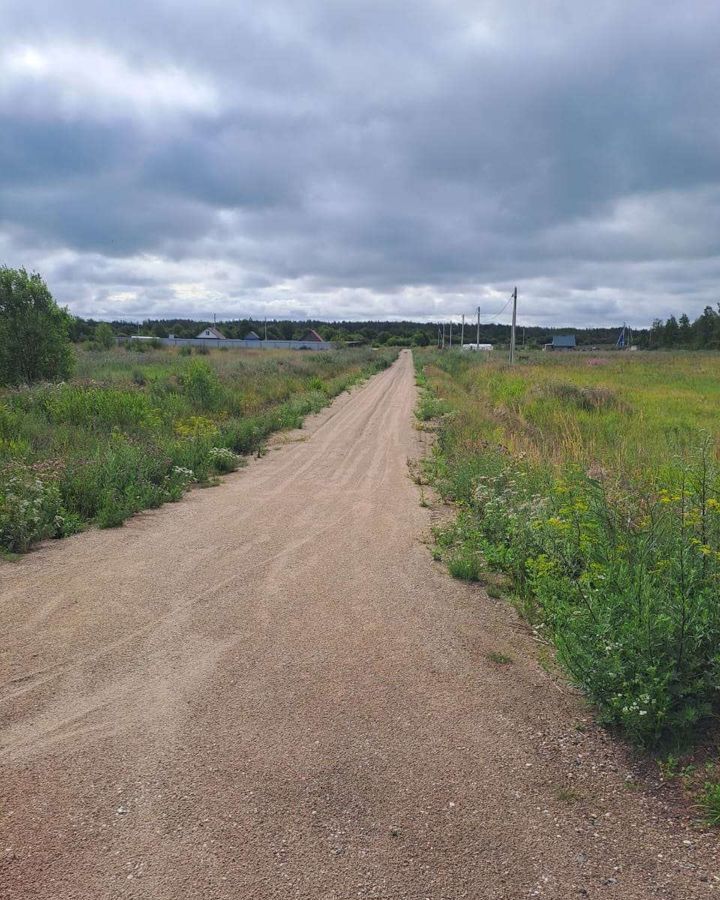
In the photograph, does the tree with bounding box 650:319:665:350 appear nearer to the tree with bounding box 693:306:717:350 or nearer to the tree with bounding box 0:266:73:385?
the tree with bounding box 693:306:717:350

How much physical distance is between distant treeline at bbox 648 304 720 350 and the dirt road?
316 ft

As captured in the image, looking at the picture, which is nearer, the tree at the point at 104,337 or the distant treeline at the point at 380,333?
the tree at the point at 104,337

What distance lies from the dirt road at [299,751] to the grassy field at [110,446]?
4.71 feet

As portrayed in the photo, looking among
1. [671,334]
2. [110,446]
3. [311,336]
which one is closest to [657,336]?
[671,334]

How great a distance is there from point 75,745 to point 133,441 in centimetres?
898

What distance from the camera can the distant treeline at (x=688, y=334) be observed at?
295ft

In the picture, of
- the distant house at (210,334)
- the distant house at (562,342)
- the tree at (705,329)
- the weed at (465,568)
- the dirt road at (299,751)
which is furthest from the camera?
the distant house at (562,342)

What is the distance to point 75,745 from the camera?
3391 millimetres

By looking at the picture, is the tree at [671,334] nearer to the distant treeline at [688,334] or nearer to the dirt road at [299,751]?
the distant treeline at [688,334]

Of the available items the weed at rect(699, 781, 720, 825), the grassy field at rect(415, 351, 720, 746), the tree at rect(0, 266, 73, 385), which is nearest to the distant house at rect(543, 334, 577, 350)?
the tree at rect(0, 266, 73, 385)

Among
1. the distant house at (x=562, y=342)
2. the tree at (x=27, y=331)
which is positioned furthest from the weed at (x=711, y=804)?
the distant house at (x=562, y=342)

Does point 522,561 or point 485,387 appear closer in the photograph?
point 522,561

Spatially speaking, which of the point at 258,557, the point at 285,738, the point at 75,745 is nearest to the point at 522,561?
the point at 258,557

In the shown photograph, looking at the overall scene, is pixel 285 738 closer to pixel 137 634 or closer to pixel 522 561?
pixel 137 634
